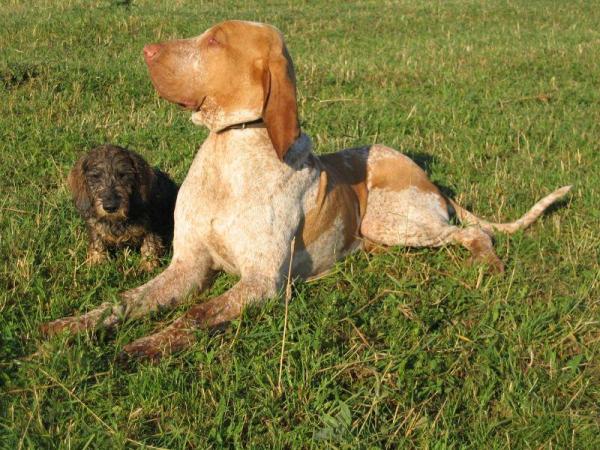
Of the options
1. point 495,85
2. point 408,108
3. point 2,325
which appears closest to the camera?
point 2,325

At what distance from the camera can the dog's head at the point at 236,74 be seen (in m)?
4.45

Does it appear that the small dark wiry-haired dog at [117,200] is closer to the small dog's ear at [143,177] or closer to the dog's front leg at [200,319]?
the small dog's ear at [143,177]

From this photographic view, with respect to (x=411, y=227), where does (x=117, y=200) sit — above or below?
above

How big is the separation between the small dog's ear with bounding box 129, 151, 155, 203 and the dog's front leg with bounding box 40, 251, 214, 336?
99cm

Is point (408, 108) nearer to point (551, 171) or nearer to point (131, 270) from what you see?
point (551, 171)

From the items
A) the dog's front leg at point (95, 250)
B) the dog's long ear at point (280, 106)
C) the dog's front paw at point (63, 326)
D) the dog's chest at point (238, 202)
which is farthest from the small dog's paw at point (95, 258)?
the dog's long ear at point (280, 106)

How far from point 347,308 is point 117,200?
2012 millimetres

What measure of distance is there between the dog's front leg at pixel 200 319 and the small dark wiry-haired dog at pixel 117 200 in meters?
1.16

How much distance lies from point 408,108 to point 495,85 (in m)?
2.09

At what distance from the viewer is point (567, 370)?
14.0ft

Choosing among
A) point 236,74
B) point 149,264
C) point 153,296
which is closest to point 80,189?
point 149,264

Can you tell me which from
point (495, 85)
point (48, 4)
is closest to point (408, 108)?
point (495, 85)

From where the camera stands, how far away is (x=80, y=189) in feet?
18.8

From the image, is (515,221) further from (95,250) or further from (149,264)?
(95,250)
